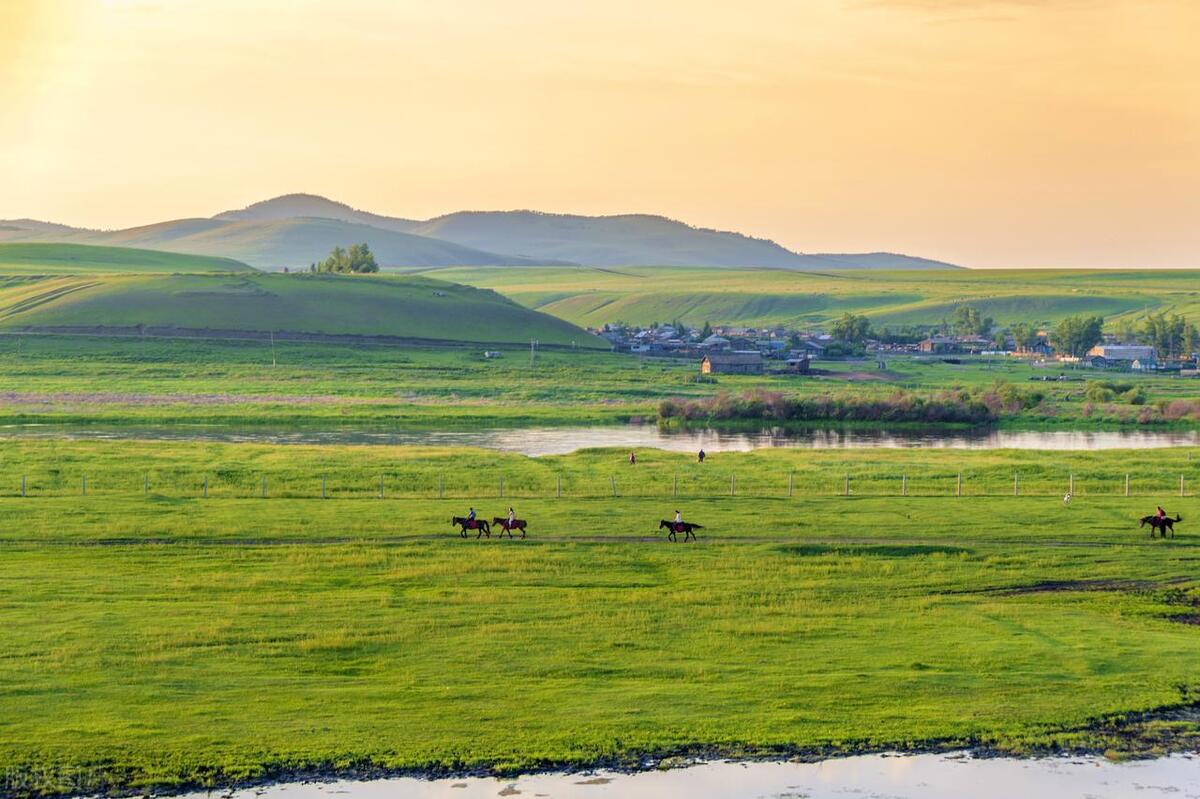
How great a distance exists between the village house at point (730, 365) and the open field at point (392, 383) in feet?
10.6

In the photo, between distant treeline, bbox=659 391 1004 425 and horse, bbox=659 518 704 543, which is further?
distant treeline, bbox=659 391 1004 425

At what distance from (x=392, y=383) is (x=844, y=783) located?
111m

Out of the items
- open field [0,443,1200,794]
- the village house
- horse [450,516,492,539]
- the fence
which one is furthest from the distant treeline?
horse [450,516,492,539]

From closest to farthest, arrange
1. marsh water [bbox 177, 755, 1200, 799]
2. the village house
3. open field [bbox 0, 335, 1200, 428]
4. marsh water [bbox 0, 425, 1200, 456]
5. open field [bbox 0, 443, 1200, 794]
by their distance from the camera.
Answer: marsh water [bbox 177, 755, 1200, 799] < open field [bbox 0, 443, 1200, 794] < marsh water [bbox 0, 425, 1200, 456] < open field [bbox 0, 335, 1200, 428] < the village house

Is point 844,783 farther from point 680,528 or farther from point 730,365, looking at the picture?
point 730,365

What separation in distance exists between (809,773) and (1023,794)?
13.4 ft

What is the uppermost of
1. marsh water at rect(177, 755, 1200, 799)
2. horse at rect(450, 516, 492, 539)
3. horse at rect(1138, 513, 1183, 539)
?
horse at rect(1138, 513, 1183, 539)

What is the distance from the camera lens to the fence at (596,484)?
2349 inches

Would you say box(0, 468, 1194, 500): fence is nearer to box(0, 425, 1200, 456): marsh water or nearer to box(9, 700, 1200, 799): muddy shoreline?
box(0, 425, 1200, 456): marsh water

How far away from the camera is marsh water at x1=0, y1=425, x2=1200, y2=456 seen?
3511 inches

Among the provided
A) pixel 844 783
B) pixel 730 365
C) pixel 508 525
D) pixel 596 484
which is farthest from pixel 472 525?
pixel 730 365

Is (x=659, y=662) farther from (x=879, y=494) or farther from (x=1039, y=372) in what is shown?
(x=1039, y=372)

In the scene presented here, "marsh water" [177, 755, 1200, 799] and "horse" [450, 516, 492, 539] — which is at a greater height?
"horse" [450, 516, 492, 539]

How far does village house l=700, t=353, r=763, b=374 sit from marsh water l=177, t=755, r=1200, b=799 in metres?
127
